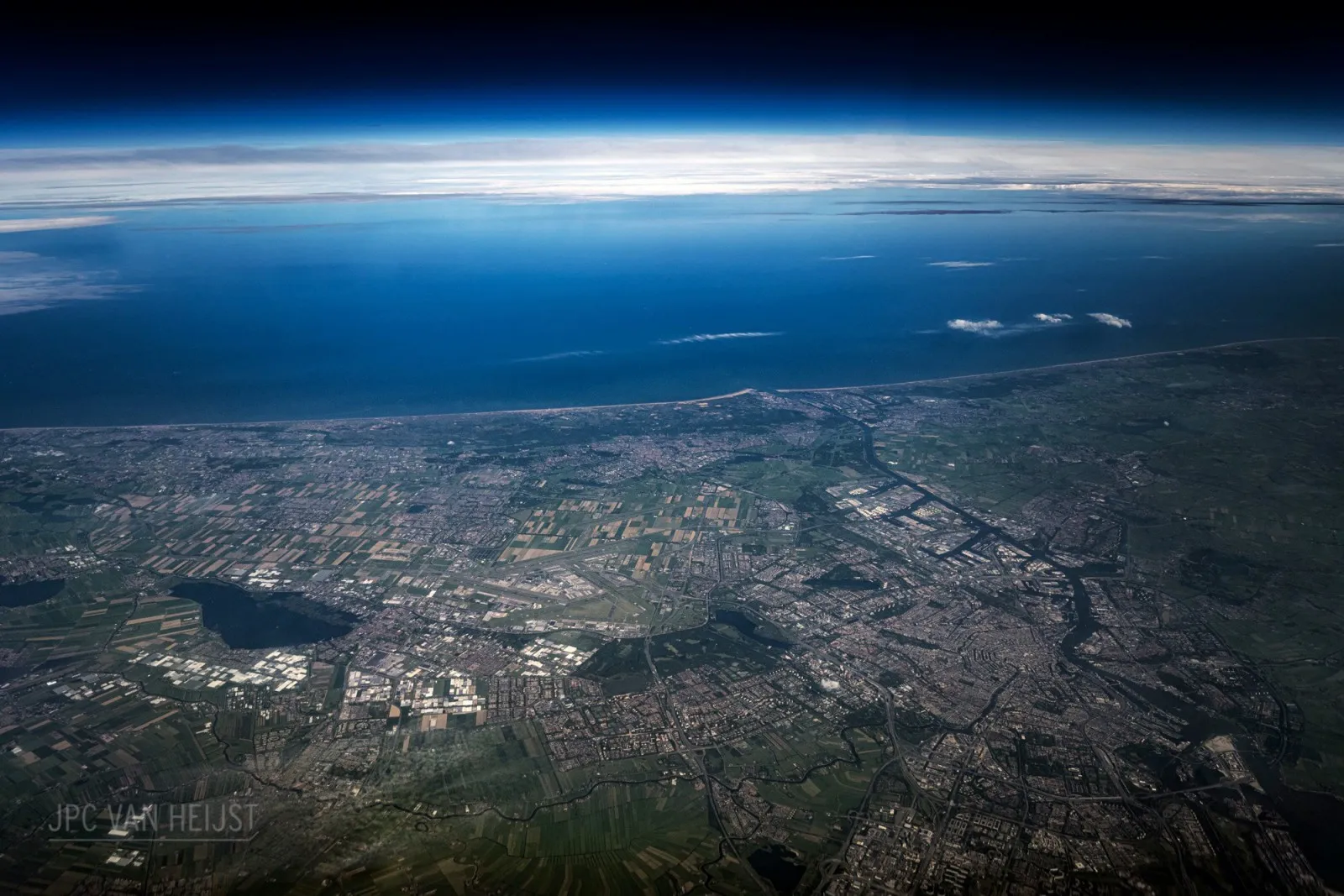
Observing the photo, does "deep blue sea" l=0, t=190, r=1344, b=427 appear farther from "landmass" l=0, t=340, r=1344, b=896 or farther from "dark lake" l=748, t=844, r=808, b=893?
"dark lake" l=748, t=844, r=808, b=893

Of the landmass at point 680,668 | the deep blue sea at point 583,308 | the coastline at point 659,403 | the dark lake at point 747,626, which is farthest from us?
the deep blue sea at point 583,308

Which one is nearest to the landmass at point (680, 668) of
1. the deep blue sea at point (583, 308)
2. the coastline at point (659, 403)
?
Answer: the coastline at point (659, 403)

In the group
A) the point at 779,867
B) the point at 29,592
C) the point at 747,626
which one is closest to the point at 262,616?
the point at 29,592

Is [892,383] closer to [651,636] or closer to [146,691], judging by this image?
[651,636]

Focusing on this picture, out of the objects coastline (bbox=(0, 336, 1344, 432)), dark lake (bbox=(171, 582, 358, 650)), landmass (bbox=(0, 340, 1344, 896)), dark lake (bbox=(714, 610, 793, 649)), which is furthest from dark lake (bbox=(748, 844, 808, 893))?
coastline (bbox=(0, 336, 1344, 432))

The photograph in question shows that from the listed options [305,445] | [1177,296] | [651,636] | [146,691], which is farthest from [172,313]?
[1177,296]

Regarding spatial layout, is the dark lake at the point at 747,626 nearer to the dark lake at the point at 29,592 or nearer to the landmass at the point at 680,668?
the landmass at the point at 680,668

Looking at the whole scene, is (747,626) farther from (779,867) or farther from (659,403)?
(659,403)
